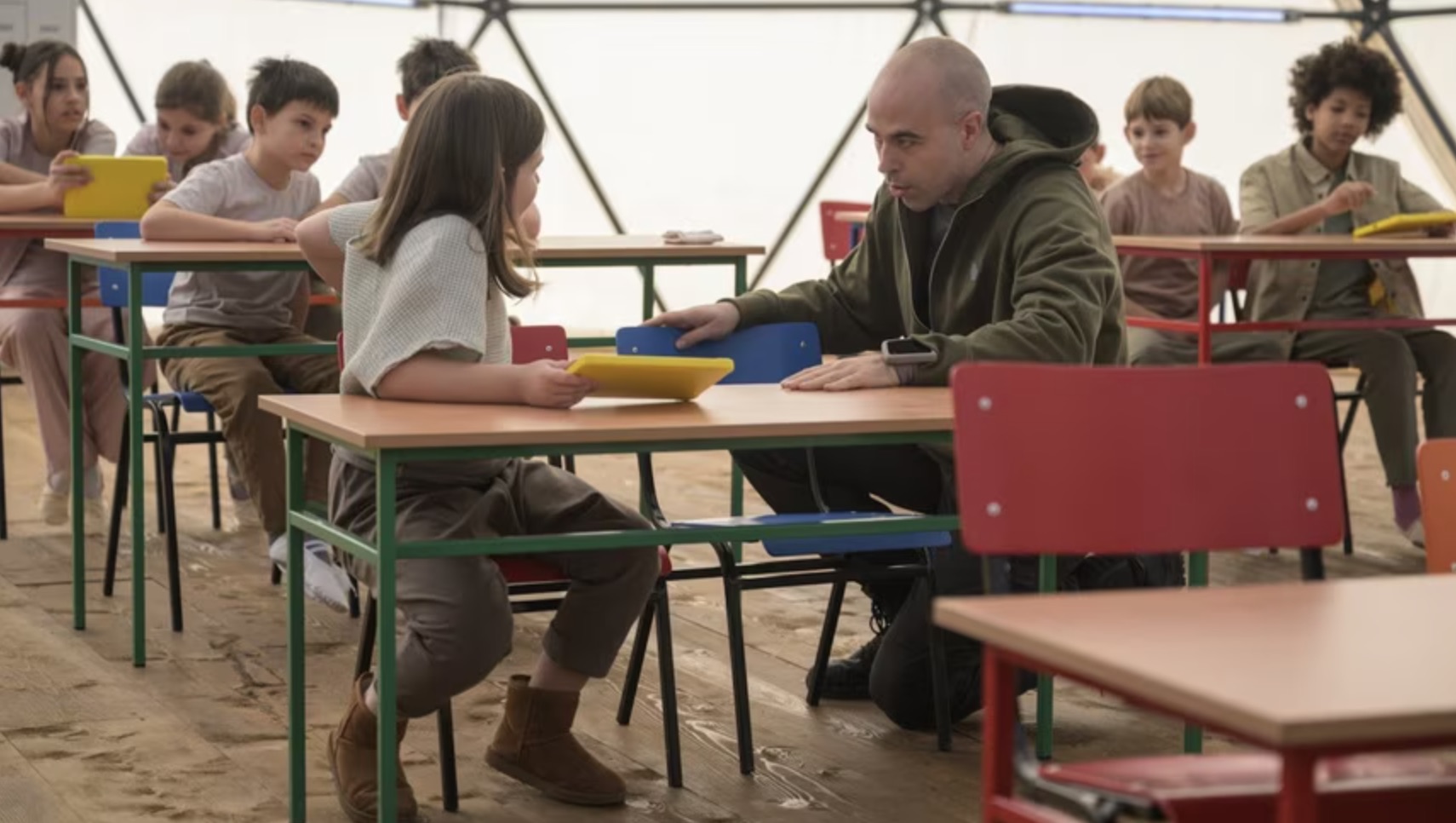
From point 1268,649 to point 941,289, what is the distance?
2.13m

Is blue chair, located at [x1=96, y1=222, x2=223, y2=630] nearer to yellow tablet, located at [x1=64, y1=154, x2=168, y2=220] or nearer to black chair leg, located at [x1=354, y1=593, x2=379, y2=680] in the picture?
yellow tablet, located at [x1=64, y1=154, x2=168, y2=220]

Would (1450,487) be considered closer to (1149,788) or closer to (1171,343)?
(1149,788)

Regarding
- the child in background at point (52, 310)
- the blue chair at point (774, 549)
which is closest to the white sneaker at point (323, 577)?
the blue chair at point (774, 549)

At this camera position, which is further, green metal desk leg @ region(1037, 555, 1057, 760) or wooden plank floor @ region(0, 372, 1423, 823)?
green metal desk leg @ region(1037, 555, 1057, 760)

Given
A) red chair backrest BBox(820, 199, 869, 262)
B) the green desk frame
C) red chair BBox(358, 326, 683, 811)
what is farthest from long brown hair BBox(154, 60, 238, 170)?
the green desk frame

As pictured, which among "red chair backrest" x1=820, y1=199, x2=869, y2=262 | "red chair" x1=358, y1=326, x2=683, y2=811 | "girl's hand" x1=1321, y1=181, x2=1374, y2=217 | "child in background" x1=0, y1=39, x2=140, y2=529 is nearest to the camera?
"red chair" x1=358, y1=326, x2=683, y2=811

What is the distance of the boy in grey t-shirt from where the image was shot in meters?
4.69

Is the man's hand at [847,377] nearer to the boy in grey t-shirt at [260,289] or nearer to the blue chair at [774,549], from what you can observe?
the blue chair at [774,549]

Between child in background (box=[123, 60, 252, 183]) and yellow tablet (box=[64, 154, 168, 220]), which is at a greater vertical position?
child in background (box=[123, 60, 252, 183])

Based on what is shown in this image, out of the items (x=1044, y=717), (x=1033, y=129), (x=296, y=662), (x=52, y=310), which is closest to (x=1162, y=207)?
(x=1033, y=129)

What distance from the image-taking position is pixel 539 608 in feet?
10.9

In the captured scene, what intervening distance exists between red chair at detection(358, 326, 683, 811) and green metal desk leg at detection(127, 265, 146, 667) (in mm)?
860

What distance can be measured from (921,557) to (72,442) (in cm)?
202

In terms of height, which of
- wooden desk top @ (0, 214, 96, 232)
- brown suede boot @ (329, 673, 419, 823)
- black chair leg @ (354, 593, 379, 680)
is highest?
wooden desk top @ (0, 214, 96, 232)
